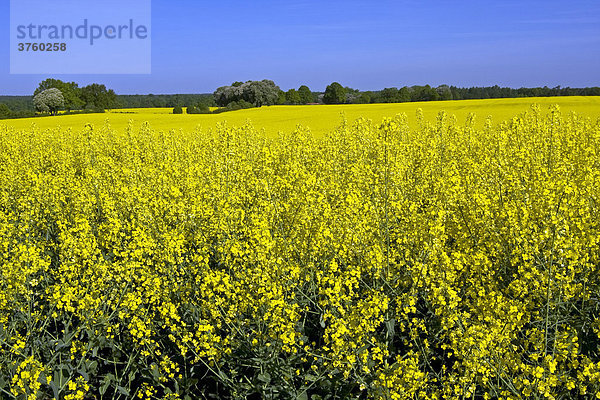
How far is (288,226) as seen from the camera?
593cm

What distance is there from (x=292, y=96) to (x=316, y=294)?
7361cm

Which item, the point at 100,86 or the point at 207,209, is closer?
the point at 207,209

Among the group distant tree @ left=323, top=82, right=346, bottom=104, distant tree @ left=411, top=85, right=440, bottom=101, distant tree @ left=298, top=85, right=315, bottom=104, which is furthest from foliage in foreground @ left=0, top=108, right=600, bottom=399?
distant tree @ left=298, top=85, right=315, bottom=104

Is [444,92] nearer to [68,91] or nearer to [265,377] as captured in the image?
[68,91]

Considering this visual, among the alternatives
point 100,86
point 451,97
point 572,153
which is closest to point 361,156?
point 572,153

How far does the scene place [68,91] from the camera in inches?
2662

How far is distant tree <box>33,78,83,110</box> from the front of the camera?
66.3 m

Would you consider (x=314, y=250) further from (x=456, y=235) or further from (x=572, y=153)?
(x=572, y=153)

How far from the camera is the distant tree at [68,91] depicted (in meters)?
66.3

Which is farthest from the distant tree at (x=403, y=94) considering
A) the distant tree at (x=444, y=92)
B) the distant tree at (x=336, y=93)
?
the distant tree at (x=336, y=93)

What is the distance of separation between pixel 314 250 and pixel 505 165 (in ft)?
12.6

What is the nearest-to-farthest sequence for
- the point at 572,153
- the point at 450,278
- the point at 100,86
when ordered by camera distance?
the point at 450,278
the point at 572,153
the point at 100,86

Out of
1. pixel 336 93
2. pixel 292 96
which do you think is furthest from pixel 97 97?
pixel 336 93

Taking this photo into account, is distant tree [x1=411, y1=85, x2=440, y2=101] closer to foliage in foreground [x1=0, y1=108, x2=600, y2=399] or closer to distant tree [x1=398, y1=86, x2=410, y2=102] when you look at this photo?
distant tree [x1=398, y1=86, x2=410, y2=102]
